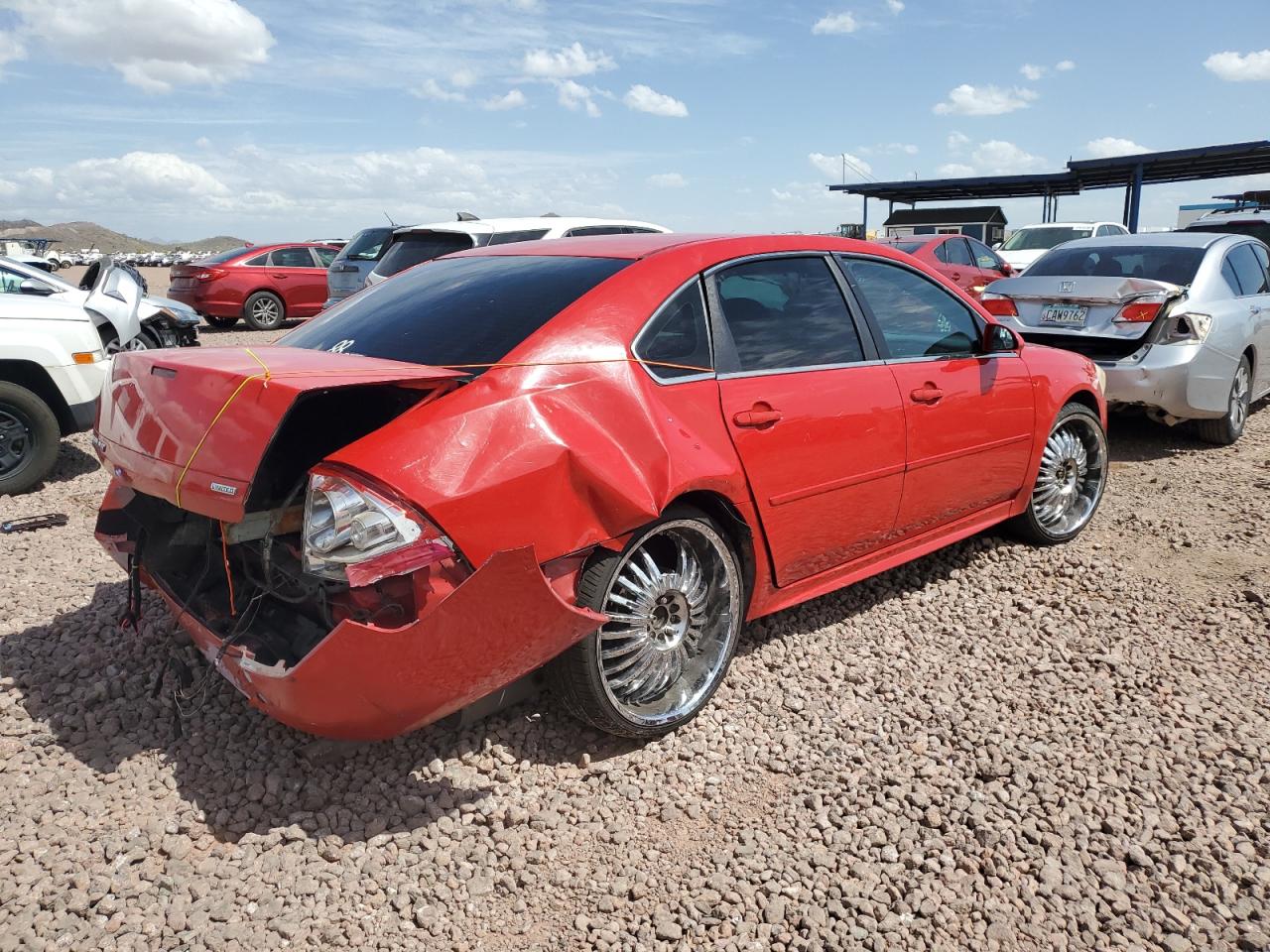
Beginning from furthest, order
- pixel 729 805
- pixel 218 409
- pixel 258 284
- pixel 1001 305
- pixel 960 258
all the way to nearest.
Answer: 1. pixel 258 284
2. pixel 960 258
3. pixel 1001 305
4. pixel 729 805
5. pixel 218 409

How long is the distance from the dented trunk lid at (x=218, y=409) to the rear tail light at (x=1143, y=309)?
5.77 m

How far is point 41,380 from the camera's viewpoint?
6.44 meters

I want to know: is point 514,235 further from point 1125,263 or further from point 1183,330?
point 1183,330

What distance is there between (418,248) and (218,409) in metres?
6.93

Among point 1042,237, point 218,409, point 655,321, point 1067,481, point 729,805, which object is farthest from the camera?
point 1042,237

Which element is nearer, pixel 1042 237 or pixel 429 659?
pixel 429 659

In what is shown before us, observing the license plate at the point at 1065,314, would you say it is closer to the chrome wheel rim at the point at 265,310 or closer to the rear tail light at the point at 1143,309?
the rear tail light at the point at 1143,309

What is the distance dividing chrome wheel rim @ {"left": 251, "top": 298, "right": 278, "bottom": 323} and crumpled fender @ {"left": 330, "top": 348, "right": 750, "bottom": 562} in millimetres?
14625

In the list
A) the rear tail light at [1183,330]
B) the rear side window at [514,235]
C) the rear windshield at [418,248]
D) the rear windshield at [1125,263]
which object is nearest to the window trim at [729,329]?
the rear tail light at [1183,330]

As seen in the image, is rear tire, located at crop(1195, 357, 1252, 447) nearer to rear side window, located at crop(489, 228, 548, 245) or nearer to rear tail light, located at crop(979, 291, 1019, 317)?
rear tail light, located at crop(979, 291, 1019, 317)

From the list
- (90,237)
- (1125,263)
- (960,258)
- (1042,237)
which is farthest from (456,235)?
(90,237)

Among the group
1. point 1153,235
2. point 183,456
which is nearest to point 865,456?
point 183,456

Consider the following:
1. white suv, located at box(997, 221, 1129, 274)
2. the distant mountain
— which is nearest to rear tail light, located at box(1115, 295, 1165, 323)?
white suv, located at box(997, 221, 1129, 274)

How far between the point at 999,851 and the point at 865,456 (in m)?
1.53
